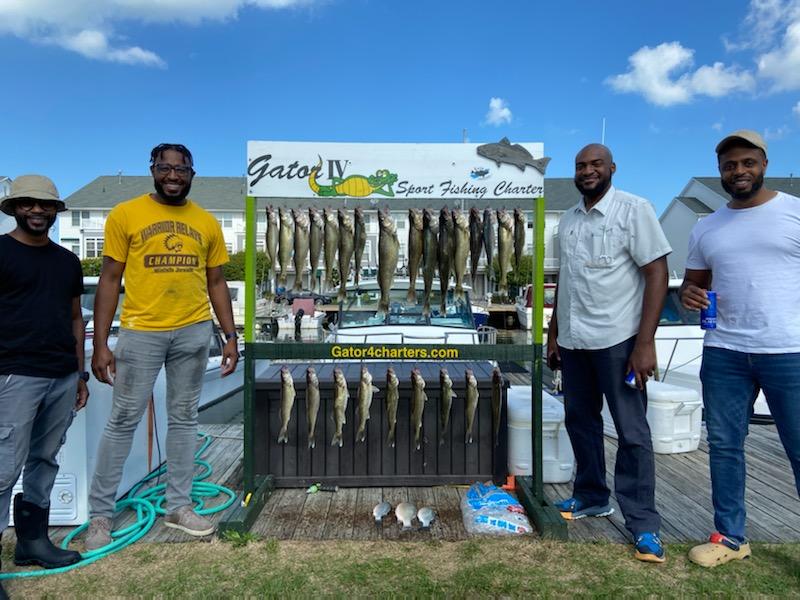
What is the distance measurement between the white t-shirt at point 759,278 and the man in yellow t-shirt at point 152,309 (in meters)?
3.22

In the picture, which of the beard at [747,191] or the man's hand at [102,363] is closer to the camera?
the beard at [747,191]

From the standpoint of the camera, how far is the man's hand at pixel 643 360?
10.6 feet

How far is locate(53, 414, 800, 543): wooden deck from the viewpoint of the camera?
369 cm

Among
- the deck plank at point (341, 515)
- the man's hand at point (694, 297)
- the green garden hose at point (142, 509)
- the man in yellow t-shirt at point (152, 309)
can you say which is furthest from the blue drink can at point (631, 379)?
the green garden hose at point (142, 509)

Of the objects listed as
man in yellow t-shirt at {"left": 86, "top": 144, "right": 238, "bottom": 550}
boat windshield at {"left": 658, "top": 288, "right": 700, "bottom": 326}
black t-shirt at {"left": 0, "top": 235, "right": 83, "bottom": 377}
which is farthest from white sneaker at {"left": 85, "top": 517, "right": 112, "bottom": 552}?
boat windshield at {"left": 658, "top": 288, "right": 700, "bottom": 326}

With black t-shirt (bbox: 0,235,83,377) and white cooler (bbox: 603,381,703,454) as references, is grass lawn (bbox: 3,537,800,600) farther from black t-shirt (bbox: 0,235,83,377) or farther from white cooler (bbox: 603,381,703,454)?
white cooler (bbox: 603,381,703,454)

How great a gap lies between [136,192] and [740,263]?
64125 mm

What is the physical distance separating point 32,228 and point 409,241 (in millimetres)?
2199

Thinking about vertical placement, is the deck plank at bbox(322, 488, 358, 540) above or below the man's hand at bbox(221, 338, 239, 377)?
below

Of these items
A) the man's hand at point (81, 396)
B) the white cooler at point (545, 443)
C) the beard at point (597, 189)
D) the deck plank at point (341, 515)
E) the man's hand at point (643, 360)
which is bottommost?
the deck plank at point (341, 515)

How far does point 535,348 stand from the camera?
3.98 meters

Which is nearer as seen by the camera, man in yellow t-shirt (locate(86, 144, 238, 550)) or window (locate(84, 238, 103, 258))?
man in yellow t-shirt (locate(86, 144, 238, 550))

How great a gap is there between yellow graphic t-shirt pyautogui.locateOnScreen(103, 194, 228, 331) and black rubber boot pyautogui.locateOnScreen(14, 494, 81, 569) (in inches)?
46.3

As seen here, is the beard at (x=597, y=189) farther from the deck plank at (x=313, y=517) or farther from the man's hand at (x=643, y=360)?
the deck plank at (x=313, y=517)
